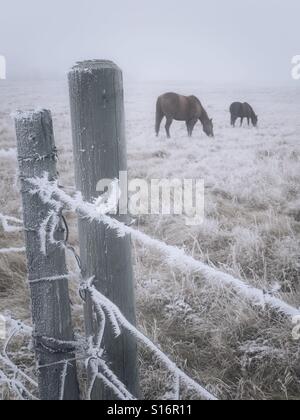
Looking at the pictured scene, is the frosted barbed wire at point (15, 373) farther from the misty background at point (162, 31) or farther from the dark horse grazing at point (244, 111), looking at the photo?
the misty background at point (162, 31)

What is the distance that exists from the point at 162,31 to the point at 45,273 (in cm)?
2454

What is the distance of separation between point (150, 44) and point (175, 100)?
10158 millimetres

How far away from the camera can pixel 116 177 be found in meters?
1.37

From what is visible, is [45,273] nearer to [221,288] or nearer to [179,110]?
[221,288]

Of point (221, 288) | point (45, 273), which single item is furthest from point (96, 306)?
point (221, 288)

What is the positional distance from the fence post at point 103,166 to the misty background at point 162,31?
20.0 m

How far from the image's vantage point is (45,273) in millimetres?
1432

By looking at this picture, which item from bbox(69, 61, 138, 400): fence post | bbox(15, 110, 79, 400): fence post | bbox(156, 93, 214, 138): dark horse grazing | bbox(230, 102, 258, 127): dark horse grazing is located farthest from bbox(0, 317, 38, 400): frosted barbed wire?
bbox(230, 102, 258, 127): dark horse grazing

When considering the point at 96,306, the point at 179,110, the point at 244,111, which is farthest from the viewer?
the point at 244,111

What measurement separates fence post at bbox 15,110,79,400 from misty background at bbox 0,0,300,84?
66.1 ft

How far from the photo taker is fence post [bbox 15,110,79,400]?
1.33 meters

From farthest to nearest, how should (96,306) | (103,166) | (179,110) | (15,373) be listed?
(179,110) < (15,373) < (96,306) < (103,166)

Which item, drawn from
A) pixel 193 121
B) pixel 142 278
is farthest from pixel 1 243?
pixel 193 121

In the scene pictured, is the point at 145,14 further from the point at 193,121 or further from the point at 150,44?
the point at 193,121
